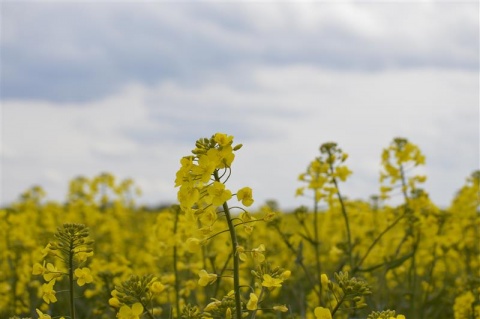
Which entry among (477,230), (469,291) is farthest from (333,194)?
(477,230)

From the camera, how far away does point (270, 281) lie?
2.80 meters

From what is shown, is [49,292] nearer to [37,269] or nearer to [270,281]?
[37,269]

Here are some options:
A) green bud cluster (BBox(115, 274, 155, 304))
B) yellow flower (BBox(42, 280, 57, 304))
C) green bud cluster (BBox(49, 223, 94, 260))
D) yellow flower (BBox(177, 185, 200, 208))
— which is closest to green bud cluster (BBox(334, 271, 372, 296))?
yellow flower (BBox(177, 185, 200, 208))

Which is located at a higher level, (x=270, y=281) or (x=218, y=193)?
(x=218, y=193)

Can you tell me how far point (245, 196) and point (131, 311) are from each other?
729 millimetres

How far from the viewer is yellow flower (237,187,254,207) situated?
2844 mm

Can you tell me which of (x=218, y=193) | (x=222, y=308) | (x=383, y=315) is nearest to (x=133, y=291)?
(x=222, y=308)

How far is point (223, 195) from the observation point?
2.65 m

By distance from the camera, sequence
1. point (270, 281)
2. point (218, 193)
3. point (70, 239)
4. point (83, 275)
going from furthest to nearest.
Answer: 1. point (83, 275)
2. point (70, 239)
3. point (270, 281)
4. point (218, 193)

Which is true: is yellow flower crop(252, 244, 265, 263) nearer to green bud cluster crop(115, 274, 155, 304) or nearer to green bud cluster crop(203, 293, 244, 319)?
green bud cluster crop(203, 293, 244, 319)

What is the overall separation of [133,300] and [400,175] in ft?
12.4

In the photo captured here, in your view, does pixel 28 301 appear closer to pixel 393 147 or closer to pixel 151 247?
pixel 151 247

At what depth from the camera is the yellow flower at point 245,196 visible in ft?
9.33

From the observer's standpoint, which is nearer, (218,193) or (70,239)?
(218,193)
